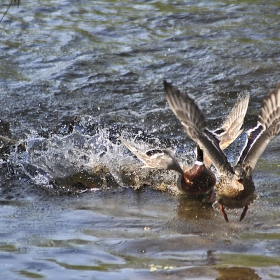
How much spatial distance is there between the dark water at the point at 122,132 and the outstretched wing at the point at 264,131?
53cm

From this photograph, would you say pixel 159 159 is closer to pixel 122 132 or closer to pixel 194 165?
pixel 194 165

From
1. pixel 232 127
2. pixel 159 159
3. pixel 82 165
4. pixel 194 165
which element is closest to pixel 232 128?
pixel 232 127

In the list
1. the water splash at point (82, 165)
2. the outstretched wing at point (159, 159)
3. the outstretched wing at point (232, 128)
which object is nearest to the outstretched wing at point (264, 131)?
the outstretched wing at point (159, 159)

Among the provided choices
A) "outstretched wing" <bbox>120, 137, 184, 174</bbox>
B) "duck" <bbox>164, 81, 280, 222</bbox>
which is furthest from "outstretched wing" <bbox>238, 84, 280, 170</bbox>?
"outstretched wing" <bbox>120, 137, 184, 174</bbox>

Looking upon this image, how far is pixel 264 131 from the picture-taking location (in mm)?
6262

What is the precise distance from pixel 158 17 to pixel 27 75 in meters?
3.33

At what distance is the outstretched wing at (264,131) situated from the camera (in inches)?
243

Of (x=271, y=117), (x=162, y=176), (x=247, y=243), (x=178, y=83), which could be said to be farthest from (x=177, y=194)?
(x=178, y=83)

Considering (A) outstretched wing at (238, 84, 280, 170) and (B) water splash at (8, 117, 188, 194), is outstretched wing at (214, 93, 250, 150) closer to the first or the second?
(B) water splash at (8, 117, 188, 194)

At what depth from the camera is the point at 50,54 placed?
468 inches

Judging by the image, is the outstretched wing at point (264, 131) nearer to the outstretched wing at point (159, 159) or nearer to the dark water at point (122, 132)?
the dark water at point (122, 132)

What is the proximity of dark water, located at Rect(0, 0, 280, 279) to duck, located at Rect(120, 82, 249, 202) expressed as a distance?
0.51 feet

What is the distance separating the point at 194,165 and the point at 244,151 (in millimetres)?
1124

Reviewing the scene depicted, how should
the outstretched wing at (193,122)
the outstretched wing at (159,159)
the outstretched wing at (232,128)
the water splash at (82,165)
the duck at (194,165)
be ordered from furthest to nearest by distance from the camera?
the outstretched wing at (232,128) → the water splash at (82,165) → the outstretched wing at (159,159) → the duck at (194,165) → the outstretched wing at (193,122)
